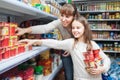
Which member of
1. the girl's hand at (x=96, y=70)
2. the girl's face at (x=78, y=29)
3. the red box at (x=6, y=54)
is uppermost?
the girl's face at (x=78, y=29)

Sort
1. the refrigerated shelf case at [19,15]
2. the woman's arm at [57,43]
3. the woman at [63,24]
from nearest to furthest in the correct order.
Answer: the refrigerated shelf case at [19,15] → the woman's arm at [57,43] → the woman at [63,24]

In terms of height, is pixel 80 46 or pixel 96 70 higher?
pixel 80 46

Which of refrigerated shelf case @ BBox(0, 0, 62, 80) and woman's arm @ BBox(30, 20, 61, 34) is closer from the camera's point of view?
refrigerated shelf case @ BBox(0, 0, 62, 80)

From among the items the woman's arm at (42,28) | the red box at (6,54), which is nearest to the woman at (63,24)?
the woman's arm at (42,28)

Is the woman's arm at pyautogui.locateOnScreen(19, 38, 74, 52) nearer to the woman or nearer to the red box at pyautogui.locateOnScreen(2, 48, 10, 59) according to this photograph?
the woman

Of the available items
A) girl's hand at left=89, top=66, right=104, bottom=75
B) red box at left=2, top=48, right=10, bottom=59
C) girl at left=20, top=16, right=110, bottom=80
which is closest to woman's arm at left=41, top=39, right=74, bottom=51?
girl at left=20, top=16, right=110, bottom=80

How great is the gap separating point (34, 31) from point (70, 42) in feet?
1.25

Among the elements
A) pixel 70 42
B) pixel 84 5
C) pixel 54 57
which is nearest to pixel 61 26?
pixel 70 42

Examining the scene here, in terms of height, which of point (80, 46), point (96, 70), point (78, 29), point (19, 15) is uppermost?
point (19, 15)

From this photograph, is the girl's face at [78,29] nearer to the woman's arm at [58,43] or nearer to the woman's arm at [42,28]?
the woman's arm at [58,43]

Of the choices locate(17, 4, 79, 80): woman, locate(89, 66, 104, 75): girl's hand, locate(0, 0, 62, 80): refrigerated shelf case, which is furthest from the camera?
locate(17, 4, 79, 80): woman

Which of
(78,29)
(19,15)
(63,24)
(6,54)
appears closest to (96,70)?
(78,29)

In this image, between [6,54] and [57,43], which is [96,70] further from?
[6,54]

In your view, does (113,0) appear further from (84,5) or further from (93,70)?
(93,70)
